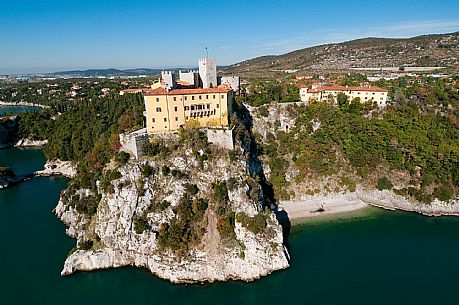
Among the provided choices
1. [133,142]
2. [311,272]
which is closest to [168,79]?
[133,142]

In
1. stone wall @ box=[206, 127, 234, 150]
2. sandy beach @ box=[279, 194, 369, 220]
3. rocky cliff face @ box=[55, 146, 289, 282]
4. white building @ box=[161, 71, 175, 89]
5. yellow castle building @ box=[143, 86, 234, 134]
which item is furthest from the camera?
sandy beach @ box=[279, 194, 369, 220]

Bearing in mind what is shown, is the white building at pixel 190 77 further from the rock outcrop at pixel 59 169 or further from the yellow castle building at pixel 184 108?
the rock outcrop at pixel 59 169

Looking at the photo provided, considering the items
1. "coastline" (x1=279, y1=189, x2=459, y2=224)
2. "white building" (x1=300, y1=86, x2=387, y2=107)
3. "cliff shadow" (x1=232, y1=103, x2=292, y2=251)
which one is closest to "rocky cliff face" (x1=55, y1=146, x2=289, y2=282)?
"cliff shadow" (x1=232, y1=103, x2=292, y2=251)

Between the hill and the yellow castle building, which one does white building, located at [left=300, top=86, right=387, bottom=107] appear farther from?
the hill

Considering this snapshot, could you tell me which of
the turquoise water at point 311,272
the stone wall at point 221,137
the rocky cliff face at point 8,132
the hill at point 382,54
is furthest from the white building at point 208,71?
the hill at point 382,54

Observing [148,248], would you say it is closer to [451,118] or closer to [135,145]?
[135,145]

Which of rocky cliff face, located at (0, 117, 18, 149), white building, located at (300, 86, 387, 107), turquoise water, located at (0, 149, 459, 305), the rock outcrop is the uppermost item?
white building, located at (300, 86, 387, 107)

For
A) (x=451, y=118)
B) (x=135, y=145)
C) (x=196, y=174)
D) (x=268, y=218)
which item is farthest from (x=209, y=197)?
(x=451, y=118)
